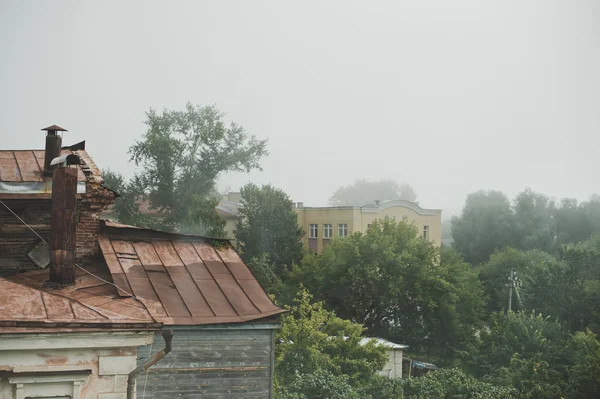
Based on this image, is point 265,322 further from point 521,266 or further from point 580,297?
point 521,266

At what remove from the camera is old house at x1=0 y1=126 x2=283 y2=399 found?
36.8ft

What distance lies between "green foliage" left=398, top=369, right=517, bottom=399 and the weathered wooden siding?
32.8 feet

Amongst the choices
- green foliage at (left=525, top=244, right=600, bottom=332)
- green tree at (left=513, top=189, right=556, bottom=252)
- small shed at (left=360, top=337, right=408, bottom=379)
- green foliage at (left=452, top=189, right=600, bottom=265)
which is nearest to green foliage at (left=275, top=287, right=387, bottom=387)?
small shed at (left=360, top=337, right=408, bottom=379)

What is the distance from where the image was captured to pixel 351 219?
55438mm

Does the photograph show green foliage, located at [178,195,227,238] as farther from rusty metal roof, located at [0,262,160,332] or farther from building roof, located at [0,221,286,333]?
rusty metal roof, located at [0,262,160,332]

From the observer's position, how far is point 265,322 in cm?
1387

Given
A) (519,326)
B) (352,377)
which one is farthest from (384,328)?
(352,377)

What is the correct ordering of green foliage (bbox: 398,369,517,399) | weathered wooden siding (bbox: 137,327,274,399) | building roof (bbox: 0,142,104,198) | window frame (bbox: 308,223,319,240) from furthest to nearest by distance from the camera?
window frame (bbox: 308,223,319,240) → green foliage (bbox: 398,369,517,399) → building roof (bbox: 0,142,104,198) → weathered wooden siding (bbox: 137,327,274,399)

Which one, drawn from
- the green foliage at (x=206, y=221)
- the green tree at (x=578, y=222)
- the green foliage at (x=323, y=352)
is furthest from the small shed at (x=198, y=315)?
the green tree at (x=578, y=222)

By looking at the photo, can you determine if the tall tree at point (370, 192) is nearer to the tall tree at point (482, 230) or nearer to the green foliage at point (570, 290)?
the tall tree at point (482, 230)

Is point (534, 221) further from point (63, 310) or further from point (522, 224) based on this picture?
point (63, 310)

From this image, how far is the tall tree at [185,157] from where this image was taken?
57969 millimetres

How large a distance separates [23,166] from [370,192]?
14771cm

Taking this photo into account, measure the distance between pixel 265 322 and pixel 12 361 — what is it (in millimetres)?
5561
